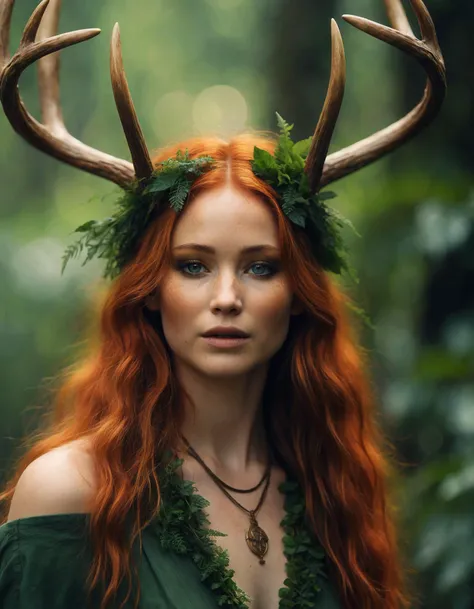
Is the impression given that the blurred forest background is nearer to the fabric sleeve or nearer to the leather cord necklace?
the leather cord necklace

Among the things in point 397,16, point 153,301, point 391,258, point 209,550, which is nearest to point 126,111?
point 153,301

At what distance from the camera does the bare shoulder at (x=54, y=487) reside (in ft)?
7.86

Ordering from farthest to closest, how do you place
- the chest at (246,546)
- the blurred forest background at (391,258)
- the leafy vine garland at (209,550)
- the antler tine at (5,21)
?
the blurred forest background at (391,258)
the antler tine at (5,21)
the chest at (246,546)
the leafy vine garland at (209,550)

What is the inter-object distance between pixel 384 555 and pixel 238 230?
1.07 metres

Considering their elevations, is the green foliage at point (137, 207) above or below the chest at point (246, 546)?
above

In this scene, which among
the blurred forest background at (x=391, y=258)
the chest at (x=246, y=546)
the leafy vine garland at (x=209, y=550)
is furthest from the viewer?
the blurred forest background at (x=391, y=258)

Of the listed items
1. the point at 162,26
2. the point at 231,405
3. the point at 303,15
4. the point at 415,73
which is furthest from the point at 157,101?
the point at 231,405

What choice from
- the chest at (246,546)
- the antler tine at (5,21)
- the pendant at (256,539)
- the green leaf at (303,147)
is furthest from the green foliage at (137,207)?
the pendant at (256,539)

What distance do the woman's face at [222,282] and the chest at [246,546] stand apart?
362 mm

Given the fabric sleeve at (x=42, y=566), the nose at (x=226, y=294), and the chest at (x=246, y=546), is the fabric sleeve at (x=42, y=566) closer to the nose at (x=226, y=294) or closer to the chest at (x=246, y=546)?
the chest at (x=246, y=546)

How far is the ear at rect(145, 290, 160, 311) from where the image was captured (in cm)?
271

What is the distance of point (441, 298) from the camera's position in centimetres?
457

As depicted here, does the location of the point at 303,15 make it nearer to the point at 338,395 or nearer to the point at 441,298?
the point at 441,298

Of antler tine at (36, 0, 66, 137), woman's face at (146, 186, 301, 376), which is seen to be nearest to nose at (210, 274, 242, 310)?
woman's face at (146, 186, 301, 376)
